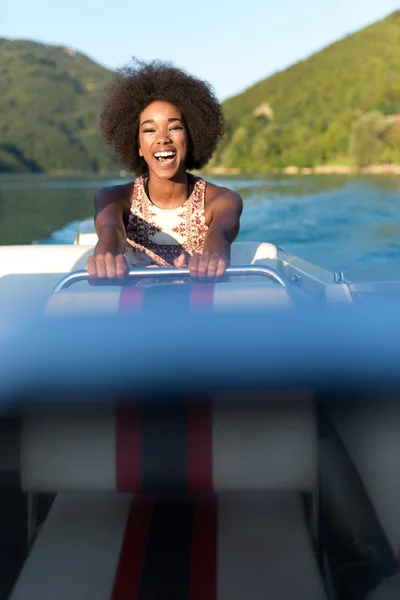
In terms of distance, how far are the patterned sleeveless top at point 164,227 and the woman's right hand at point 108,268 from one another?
103cm

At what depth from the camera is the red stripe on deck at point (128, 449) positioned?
0.82m

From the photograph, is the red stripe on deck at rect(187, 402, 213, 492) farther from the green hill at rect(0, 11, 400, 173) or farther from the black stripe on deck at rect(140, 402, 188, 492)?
the green hill at rect(0, 11, 400, 173)

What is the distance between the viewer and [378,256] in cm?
855

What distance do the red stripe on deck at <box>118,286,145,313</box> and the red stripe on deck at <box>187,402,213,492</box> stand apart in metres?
0.16

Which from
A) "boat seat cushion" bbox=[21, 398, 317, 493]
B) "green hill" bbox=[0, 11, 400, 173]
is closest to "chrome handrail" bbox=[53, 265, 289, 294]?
"boat seat cushion" bbox=[21, 398, 317, 493]

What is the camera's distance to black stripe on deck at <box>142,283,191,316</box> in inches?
34.3

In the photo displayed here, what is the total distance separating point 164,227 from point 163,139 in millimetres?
298

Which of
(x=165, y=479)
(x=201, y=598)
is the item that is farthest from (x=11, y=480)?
(x=201, y=598)

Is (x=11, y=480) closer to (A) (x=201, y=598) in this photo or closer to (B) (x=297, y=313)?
(A) (x=201, y=598)

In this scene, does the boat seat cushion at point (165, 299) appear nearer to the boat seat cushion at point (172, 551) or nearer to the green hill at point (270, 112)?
the boat seat cushion at point (172, 551)

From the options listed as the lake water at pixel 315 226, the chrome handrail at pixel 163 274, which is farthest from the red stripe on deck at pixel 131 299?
the lake water at pixel 315 226

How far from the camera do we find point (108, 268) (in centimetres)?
127

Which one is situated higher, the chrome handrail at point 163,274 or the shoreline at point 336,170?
the shoreline at point 336,170

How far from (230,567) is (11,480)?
0.35 meters
